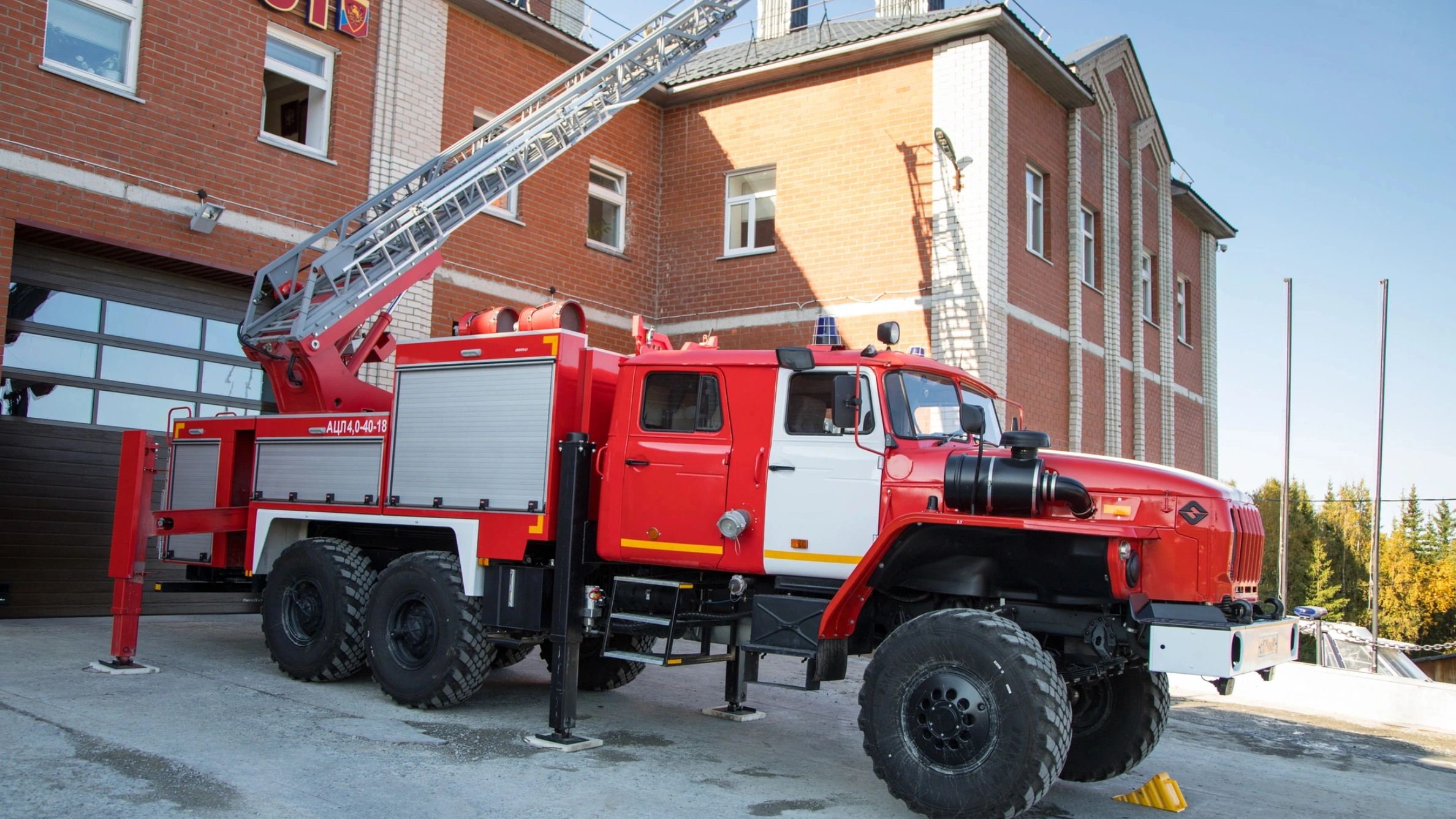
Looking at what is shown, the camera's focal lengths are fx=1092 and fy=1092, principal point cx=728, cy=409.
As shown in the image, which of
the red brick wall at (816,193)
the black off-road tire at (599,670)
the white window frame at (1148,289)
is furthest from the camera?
the white window frame at (1148,289)

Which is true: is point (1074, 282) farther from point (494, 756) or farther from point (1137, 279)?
point (494, 756)

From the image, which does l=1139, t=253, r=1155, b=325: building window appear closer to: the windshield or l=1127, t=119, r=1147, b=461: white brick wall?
l=1127, t=119, r=1147, b=461: white brick wall

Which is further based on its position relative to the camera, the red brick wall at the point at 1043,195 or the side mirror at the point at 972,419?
the red brick wall at the point at 1043,195

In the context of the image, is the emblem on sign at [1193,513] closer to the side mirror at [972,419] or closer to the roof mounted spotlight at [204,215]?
the side mirror at [972,419]

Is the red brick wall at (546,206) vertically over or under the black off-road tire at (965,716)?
over

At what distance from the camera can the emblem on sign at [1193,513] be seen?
19.6 feet

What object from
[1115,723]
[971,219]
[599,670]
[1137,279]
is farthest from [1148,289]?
[1115,723]

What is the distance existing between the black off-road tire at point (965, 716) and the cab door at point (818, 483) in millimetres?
811

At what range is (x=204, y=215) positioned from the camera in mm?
12391

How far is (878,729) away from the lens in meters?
6.00

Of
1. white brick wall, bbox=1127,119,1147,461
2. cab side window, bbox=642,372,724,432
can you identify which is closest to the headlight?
cab side window, bbox=642,372,724,432

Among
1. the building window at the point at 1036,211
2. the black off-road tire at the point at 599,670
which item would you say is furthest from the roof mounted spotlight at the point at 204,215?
the building window at the point at 1036,211

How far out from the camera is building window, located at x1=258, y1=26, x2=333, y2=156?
536 inches

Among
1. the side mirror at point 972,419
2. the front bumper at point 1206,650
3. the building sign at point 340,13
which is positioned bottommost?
the front bumper at point 1206,650
